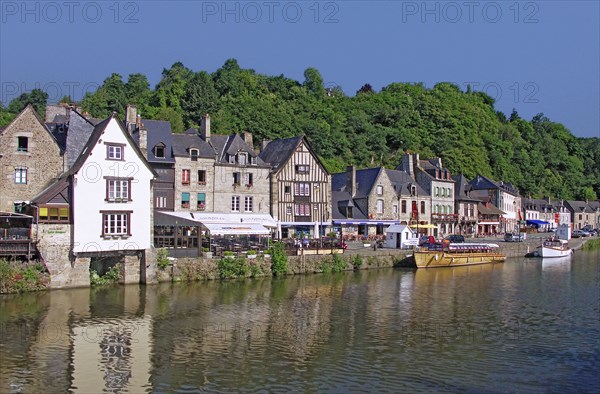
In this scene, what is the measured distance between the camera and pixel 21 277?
26703 mm

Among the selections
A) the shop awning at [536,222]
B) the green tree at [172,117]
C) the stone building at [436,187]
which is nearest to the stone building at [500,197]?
the shop awning at [536,222]

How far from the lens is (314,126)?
81312 millimetres

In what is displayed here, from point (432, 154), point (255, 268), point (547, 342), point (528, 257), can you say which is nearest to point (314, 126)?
point (432, 154)

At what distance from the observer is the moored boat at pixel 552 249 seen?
5247 centimetres

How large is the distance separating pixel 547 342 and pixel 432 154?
258 ft

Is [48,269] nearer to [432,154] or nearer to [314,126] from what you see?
[314,126]

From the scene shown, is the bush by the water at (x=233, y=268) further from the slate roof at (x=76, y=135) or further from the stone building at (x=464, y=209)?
the stone building at (x=464, y=209)

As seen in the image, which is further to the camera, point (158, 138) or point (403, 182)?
point (403, 182)

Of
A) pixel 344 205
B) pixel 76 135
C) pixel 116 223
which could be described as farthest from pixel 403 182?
pixel 116 223

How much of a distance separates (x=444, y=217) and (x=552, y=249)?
1182 centimetres

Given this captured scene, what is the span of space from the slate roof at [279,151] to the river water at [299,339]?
47.3ft

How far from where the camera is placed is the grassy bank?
26.3 meters

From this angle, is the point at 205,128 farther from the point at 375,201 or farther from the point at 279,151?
the point at 375,201

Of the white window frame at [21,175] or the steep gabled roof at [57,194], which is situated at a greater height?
the white window frame at [21,175]
